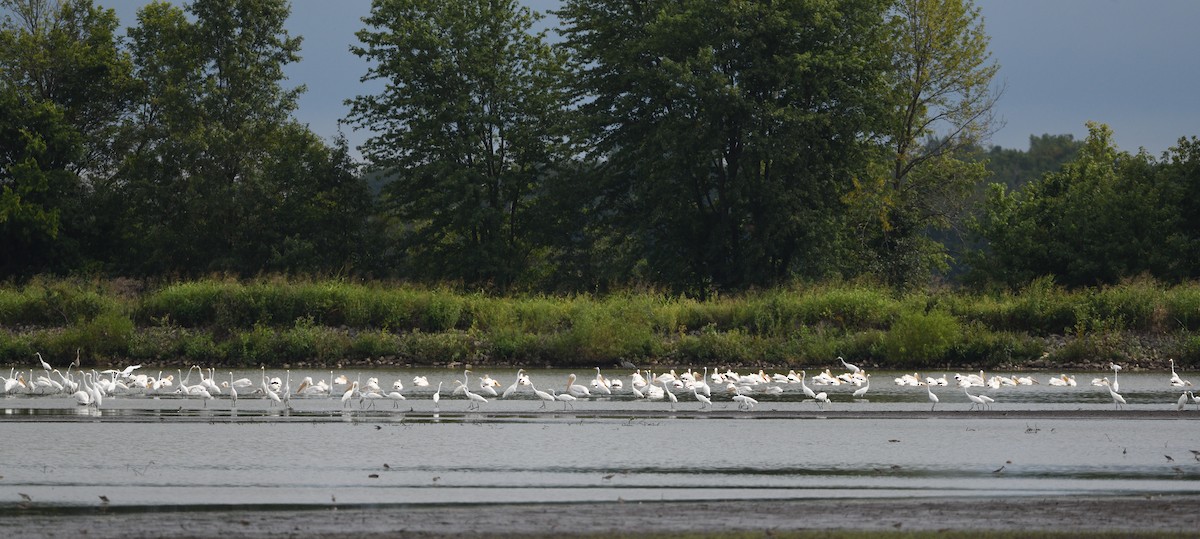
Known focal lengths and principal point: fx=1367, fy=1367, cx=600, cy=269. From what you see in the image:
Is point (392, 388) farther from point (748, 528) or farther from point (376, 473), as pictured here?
point (748, 528)

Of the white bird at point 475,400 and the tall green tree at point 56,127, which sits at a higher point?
the tall green tree at point 56,127

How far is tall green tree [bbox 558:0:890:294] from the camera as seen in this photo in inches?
1975

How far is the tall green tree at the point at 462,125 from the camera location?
57.2 meters

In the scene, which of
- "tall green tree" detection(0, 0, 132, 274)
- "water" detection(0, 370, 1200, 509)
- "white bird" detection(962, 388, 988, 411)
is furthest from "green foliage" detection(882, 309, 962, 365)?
"tall green tree" detection(0, 0, 132, 274)

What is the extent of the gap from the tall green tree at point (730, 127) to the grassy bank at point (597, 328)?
9.19 meters

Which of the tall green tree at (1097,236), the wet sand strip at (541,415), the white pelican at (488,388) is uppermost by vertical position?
the tall green tree at (1097,236)

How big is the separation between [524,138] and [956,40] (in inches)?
728

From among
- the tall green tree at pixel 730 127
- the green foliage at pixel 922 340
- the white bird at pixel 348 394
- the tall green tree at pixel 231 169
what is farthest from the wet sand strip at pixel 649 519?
the tall green tree at pixel 231 169

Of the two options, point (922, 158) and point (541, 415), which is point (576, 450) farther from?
point (922, 158)

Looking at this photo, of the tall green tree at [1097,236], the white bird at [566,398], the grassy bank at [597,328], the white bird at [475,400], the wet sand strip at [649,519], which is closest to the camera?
the wet sand strip at [649,519]

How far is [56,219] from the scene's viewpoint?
2355 inches

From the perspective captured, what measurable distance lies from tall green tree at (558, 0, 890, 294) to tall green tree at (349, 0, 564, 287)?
144 inches

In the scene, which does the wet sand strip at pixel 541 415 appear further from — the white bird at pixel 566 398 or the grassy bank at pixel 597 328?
the grassy bank at pixel 597 328

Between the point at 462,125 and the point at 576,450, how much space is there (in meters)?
40.2
